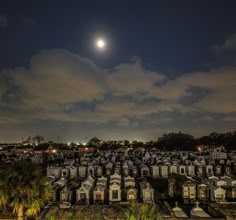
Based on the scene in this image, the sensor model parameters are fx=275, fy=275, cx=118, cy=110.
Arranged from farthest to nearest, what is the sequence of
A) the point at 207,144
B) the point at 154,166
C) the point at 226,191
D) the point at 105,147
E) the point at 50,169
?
the point at 105,147 → the point at 207,144 → the point at 154,166 → the point at 50,169 → the point at 226,191

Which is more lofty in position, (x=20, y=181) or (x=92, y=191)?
(x=20, y=181)

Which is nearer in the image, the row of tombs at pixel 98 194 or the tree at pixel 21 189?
the tree at pixel 21 189

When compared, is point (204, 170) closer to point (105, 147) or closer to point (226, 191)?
point (226, 191)

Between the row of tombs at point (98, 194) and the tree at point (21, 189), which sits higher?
the tree at point (21, 189)

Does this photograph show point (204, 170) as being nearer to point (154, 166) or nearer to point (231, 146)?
point (154, 166)

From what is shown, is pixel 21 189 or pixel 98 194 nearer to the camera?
pixel 21 189

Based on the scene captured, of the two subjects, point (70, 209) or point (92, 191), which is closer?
point (70, 209)

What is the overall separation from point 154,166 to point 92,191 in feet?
83.3

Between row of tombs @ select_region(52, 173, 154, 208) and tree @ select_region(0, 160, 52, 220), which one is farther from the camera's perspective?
row of tombs @ select_region(52, 173, 154, 208)

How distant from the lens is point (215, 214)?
23625mm

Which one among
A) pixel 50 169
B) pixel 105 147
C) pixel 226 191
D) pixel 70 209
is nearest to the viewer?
pixel 70 209

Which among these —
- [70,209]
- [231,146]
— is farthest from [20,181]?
[231,146]

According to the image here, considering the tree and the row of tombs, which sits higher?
the tree

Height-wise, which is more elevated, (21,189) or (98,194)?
(21,189)
